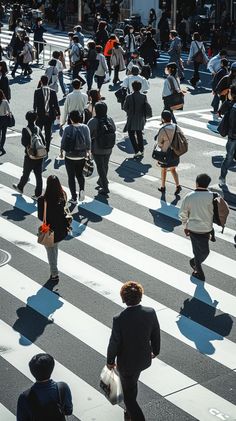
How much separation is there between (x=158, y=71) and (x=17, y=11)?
1219 cm

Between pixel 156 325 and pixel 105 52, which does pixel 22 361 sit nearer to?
pixel 156 325

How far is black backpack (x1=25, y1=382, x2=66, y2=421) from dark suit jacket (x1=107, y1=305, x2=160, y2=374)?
1037 mm

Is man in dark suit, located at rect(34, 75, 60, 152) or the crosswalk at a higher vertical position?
man in dark suit, located at rect(34, 75, 60, 152)

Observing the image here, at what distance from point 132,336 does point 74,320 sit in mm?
3163

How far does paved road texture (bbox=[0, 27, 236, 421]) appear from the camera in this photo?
916 cm

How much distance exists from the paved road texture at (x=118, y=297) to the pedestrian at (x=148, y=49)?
11189mm

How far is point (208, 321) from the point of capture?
427 inches

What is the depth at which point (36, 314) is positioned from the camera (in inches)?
435

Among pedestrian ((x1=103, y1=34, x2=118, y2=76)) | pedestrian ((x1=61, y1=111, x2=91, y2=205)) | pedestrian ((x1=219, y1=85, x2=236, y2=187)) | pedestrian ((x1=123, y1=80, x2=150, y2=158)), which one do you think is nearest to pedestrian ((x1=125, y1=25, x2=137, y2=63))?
pedestrian ((x1=103, y1=34, x2=118, y2=76))

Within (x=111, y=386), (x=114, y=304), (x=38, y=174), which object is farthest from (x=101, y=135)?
(x=111, y=386)

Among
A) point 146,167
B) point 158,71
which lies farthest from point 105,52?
point 146,167

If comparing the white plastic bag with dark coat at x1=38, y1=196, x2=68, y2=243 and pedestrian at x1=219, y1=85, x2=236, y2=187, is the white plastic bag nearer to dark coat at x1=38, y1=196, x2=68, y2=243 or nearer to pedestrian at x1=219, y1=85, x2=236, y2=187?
dark coat at x1=38, y1=196, x2=68, y2=243

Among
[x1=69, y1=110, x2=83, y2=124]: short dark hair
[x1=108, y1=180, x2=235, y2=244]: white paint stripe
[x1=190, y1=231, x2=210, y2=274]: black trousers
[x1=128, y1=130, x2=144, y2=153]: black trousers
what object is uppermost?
[x1=69, y1=110, x2=83, y2=124]: short dark hair

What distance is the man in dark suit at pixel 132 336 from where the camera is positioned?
25.6ft
